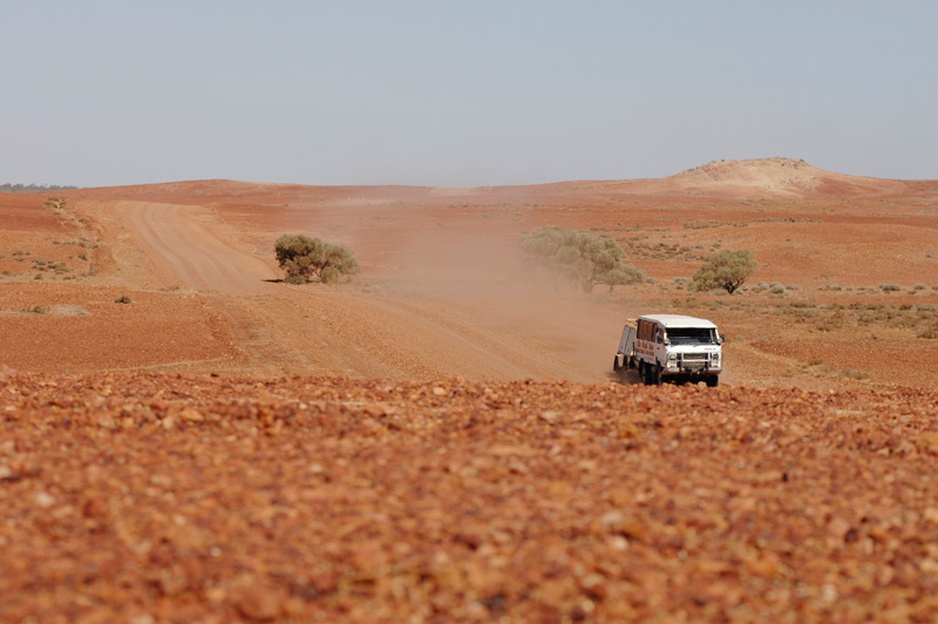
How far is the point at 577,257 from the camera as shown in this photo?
57.3 metres

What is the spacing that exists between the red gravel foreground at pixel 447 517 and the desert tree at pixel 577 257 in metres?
46.1

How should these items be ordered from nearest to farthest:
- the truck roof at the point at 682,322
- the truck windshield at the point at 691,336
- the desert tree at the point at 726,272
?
the truck windshield at the point at 691,336 < the truck roof at the point at 682,322 < the desert tree at the point at 726,272

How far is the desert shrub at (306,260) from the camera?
60.5m

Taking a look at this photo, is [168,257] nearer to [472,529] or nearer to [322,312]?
[322,312]

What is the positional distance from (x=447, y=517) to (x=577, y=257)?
167 ft

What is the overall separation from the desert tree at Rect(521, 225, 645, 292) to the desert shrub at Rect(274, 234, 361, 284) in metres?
12.1

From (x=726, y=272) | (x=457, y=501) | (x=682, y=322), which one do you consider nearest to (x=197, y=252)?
(x=726, y=272)

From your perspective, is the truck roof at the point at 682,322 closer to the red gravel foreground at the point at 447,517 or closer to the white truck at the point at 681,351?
the white truck at the point at 681,351

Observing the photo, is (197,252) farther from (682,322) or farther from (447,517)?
(447,517)

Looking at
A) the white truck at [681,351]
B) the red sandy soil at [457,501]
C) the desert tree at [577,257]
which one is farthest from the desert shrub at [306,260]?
the red sandy soil at [457,501]

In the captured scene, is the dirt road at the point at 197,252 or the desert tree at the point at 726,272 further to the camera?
the desert tree at the point at 726,272

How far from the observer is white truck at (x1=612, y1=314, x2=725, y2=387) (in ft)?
82.3

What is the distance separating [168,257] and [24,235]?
1496cm

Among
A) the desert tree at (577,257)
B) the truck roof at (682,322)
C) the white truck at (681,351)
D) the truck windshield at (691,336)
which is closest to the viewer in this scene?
the white truck at (681,351)
